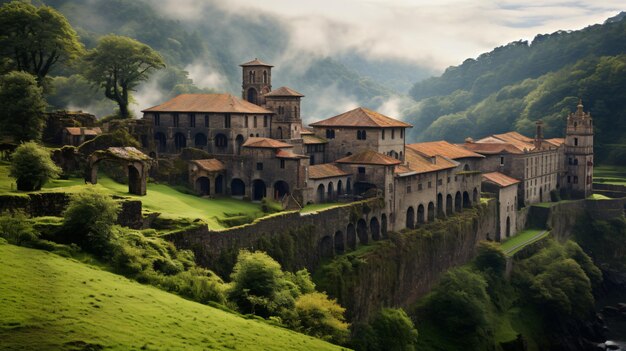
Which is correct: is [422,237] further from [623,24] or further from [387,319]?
[623,24]

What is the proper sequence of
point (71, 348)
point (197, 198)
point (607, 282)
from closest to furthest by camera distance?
point (71, 348) < point (197, 198) < point (607, 282)

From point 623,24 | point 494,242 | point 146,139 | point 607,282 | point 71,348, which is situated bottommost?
point 607,282

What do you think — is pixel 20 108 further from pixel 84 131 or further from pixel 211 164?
pixel 211 164

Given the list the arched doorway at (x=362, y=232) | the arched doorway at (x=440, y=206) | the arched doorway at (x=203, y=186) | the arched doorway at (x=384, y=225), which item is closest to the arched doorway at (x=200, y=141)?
the arched doorway at (x=203, y=186)

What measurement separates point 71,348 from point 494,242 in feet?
227

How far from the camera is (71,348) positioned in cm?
2694

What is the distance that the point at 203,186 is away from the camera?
71.8 metres

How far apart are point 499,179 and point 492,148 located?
8.15 meters

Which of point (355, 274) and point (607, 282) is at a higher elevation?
point (355, 274)

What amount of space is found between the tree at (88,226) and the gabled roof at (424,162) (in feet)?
141

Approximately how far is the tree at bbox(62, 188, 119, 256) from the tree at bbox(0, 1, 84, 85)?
3845 cm

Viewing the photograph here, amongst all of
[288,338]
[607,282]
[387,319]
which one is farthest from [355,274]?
[607,282]

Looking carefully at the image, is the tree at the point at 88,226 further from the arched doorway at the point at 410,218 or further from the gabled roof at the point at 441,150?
the gabled roof at the point at 441,150

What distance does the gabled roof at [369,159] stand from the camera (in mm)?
73875
